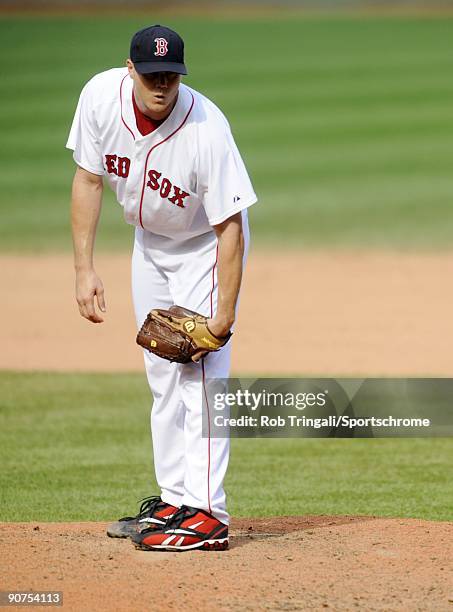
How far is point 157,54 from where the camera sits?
13.8 feet

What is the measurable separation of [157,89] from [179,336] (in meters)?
0.87

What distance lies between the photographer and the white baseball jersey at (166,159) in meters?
4.29

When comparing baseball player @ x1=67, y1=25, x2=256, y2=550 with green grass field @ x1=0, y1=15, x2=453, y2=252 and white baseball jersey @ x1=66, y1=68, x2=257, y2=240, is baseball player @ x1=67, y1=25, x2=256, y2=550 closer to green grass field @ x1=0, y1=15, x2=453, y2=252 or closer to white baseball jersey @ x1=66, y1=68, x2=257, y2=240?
white baseball jersey @ x1=66, y1=68, x2=257, y2=240

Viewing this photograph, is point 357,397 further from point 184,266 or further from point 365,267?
point 365,267

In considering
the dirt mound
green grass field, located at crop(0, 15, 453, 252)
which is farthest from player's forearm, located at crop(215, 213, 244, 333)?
green grass field, located at crop(0, 15, 453, 252)

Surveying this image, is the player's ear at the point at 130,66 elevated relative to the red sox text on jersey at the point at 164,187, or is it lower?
elevated

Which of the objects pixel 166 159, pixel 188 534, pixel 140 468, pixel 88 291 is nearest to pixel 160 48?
pixel 166 159

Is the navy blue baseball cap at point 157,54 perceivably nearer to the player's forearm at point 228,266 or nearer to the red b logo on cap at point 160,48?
the red b logo on cap at point 160,48

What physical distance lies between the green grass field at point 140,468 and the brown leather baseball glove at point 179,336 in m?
1.54

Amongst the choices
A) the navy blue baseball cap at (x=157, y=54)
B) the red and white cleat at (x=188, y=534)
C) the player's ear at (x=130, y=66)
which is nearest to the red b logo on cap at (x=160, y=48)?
the navy blue baseball cap at (x=157, y=54)

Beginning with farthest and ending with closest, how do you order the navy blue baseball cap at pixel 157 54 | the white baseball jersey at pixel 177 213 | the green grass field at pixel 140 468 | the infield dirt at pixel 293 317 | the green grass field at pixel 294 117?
the green grass field at pixel 294 117 → the infield dirt at pixel 293 317 → the green grass field at pixel 140 468 → the white baseball jersey at pixel 177 213 → the navy blue baseball cap at pixel 157 54

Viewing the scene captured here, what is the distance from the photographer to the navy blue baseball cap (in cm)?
420

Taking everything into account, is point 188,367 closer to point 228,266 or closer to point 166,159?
point 228,266

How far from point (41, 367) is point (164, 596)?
532 cm
